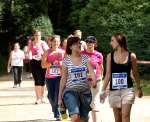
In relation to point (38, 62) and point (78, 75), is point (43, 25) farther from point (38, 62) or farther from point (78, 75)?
point (78, 75)

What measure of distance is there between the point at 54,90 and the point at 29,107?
2686mm

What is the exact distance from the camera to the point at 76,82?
9.77m

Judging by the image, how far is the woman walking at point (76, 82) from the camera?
31.9 ft

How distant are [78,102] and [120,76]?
801mm

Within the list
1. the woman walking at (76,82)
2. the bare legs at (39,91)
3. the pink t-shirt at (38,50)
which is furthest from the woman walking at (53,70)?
the woman walking at (76,82)

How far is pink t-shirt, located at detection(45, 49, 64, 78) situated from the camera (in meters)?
13.5

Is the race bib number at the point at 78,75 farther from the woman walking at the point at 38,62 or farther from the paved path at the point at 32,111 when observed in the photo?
the woman walking at the point at 38,62

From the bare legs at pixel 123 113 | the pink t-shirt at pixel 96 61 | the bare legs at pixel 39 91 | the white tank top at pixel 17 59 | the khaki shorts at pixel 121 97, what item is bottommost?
the bare legs at pixel 39 91

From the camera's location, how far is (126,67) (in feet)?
31.6

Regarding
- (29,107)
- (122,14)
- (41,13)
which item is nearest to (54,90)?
(29,107)

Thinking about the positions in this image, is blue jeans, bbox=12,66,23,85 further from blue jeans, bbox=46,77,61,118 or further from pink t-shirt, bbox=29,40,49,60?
blue jeans, bbox=46,77,61,118

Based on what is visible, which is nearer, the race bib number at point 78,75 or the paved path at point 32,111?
the race bib number at point 78,75

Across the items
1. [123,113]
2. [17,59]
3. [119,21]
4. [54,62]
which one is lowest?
[123,113]

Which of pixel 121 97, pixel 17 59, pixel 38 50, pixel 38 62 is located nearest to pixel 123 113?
pixel 121 97
